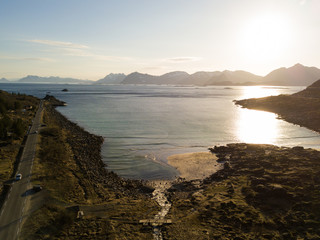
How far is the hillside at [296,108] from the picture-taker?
84037 mm

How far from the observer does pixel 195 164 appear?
41.6 m

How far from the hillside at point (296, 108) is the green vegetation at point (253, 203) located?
5079 cm

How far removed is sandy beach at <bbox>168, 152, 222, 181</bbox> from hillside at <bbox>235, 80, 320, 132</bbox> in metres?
50.7

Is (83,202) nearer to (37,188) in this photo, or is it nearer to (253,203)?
(37,188)

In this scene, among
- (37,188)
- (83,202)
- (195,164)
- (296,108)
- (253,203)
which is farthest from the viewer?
(296,108)

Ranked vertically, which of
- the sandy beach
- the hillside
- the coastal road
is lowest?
the sandy beach

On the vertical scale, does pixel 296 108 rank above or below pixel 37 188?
above

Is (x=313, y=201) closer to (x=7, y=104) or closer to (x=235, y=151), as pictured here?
(x=235, y=151)

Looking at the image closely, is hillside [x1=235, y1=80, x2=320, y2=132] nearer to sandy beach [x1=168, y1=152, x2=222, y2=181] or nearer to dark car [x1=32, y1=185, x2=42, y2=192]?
sandy beach [x1=168, y1=152, x2=222, y2=181]

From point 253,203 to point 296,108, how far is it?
100 metres

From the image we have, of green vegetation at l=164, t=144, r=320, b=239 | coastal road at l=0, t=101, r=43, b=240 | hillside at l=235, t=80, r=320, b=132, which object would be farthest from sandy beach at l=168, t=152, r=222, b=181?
hillside at l=235, t=80, r=320, b=132

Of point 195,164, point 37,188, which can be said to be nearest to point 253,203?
point 195,164

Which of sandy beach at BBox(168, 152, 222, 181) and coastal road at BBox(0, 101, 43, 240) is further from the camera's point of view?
sandy beach at BBox(168, 152, 222, 181)

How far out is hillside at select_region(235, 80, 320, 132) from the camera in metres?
84.0
